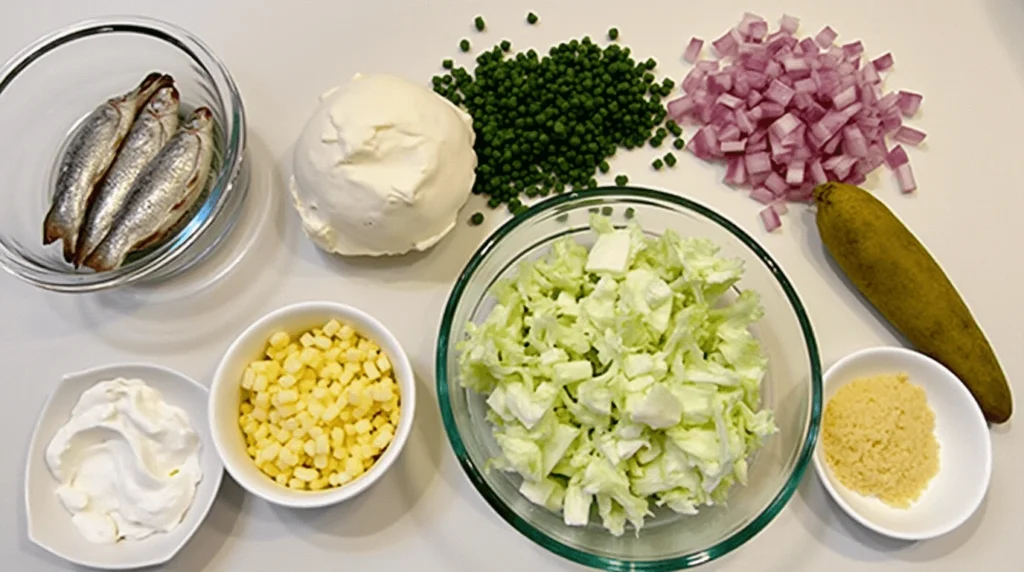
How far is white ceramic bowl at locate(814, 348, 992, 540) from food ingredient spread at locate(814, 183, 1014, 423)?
3 cm

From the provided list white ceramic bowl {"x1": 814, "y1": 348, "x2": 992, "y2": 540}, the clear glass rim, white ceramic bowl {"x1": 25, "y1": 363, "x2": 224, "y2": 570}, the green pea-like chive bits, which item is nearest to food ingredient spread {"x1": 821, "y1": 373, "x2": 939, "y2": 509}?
white ceramic bowl {"x1": 814, "y1": 348, "x2": 992, "y2": 540}

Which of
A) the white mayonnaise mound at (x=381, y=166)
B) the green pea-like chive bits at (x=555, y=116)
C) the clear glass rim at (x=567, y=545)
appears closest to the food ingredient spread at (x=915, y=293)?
the clear glass rim at (x=567, y=545)

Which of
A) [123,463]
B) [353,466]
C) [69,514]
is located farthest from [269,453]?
[69,514]

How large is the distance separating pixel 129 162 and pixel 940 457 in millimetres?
1492

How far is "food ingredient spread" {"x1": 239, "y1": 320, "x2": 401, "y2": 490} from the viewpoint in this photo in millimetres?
1491

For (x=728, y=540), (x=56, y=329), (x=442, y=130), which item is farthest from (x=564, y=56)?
(x=56, y=329)

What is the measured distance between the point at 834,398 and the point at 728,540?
33cm

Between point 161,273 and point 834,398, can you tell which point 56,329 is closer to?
point 161,273

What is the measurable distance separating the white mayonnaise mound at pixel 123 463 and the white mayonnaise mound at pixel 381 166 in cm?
41

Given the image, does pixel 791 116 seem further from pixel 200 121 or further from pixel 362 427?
pixel 200 121

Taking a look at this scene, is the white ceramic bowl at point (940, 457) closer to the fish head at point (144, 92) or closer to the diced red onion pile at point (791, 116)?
the diced red onion pile at point (791, 116)

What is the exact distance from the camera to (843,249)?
158cm

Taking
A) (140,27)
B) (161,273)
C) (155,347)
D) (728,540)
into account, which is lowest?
(728,540)

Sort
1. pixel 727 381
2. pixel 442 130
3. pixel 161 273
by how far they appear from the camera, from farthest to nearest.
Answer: pixel 161 273
pixel 442 130
pixel 727 381
